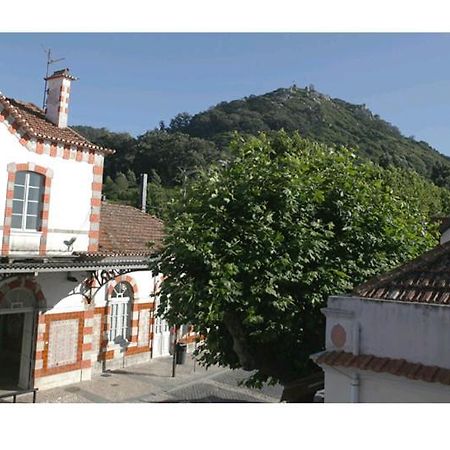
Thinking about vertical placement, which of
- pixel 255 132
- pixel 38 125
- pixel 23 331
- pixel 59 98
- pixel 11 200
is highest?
pixel 255 132

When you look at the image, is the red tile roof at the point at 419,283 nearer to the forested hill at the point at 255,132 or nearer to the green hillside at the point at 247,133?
the green hillside at the point at 247,133

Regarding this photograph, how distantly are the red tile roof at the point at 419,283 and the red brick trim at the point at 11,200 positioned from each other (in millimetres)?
10391

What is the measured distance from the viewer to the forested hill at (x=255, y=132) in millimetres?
63438

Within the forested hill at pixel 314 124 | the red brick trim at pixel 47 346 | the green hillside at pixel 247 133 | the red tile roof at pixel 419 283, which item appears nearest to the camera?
the red tile roof at pixel 419 283

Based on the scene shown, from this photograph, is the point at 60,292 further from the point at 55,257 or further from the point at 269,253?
the point at 269,253

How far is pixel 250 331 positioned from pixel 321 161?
4.47 meters

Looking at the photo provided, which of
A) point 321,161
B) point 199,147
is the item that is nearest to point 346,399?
point 321,161

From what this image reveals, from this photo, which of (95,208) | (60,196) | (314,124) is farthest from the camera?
(314,124)

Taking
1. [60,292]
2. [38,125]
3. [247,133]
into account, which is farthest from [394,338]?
[247,133]

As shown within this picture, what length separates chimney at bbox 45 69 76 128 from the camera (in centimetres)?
1648

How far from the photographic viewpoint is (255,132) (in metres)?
87.6

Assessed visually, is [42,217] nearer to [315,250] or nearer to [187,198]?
[187,198]

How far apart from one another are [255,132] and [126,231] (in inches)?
2784

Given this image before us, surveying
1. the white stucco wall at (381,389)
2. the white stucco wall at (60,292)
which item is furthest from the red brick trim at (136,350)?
the white stucco wall at (381,389)
